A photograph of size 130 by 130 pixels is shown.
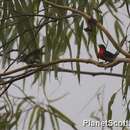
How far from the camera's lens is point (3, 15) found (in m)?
1.10

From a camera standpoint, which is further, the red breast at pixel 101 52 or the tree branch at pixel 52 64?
the red breast at pixel 101 52

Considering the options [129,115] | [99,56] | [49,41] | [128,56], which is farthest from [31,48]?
[128,56]

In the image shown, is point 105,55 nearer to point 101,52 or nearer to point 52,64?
point 101,52

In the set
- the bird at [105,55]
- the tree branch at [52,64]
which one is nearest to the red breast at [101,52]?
the bird at [105,55]

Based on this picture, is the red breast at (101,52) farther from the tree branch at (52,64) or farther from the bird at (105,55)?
the tree branch at (52,64)

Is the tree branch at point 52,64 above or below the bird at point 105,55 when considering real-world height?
below

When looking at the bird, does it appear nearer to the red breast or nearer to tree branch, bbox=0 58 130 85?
the red breast

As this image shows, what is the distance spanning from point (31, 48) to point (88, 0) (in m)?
0.18

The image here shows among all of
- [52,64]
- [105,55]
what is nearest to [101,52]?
[105,55]

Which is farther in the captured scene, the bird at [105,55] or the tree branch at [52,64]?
the bird at [105,55]

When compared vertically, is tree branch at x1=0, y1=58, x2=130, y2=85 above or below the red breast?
below

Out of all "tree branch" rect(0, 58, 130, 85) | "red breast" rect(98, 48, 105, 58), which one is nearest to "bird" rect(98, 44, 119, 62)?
"red breast" rect(98, 48, 105, 58)

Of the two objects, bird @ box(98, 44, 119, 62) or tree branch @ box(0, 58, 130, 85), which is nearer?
tree branch @ box(0, 58, 130, 85)

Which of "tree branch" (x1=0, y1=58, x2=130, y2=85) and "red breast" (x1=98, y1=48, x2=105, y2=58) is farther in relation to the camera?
"red breast" (x1=98, y1=48, x2=105, y2=58)
